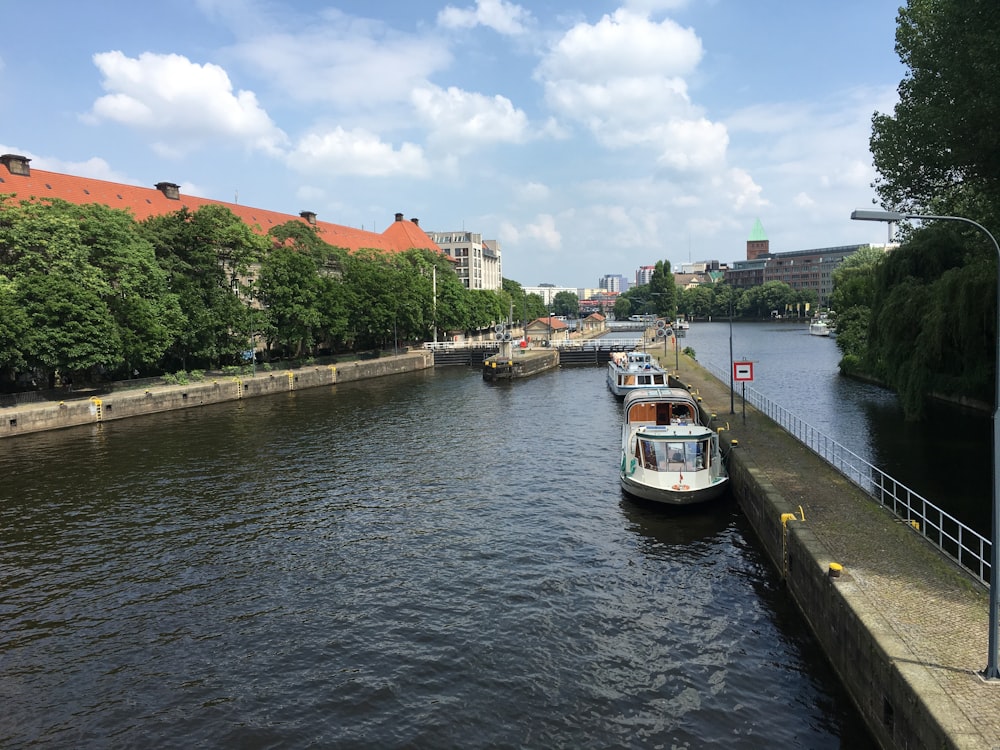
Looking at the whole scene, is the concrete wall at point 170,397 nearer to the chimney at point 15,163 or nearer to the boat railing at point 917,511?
the chimney at point 15,163

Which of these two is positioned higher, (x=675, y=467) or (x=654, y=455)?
(x=654, y=455)

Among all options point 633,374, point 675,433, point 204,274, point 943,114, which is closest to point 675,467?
point 675,433

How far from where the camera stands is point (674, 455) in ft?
94.2

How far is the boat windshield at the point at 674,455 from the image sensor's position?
28484 mm

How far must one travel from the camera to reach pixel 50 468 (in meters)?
37.8

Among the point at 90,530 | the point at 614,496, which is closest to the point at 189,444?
the point at 90,530

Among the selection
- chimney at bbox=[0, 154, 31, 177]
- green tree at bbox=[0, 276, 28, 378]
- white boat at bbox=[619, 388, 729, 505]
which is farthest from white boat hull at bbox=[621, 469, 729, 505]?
chimney at bbox=[0, 154, 31, 177]

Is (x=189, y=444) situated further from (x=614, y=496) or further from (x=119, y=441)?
(x=614, y=496)

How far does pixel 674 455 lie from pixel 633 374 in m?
31.1

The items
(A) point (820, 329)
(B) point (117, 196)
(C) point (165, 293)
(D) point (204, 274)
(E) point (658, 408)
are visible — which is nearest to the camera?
(E) point (658, 408)

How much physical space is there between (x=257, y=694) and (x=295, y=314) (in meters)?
66.1

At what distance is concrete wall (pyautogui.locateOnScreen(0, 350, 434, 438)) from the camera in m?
48.7

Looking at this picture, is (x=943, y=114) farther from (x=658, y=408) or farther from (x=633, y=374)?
(x=633, y=374)

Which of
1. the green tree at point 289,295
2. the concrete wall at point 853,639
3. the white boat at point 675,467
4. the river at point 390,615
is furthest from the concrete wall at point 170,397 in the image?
the concrete wall at point 853,639
